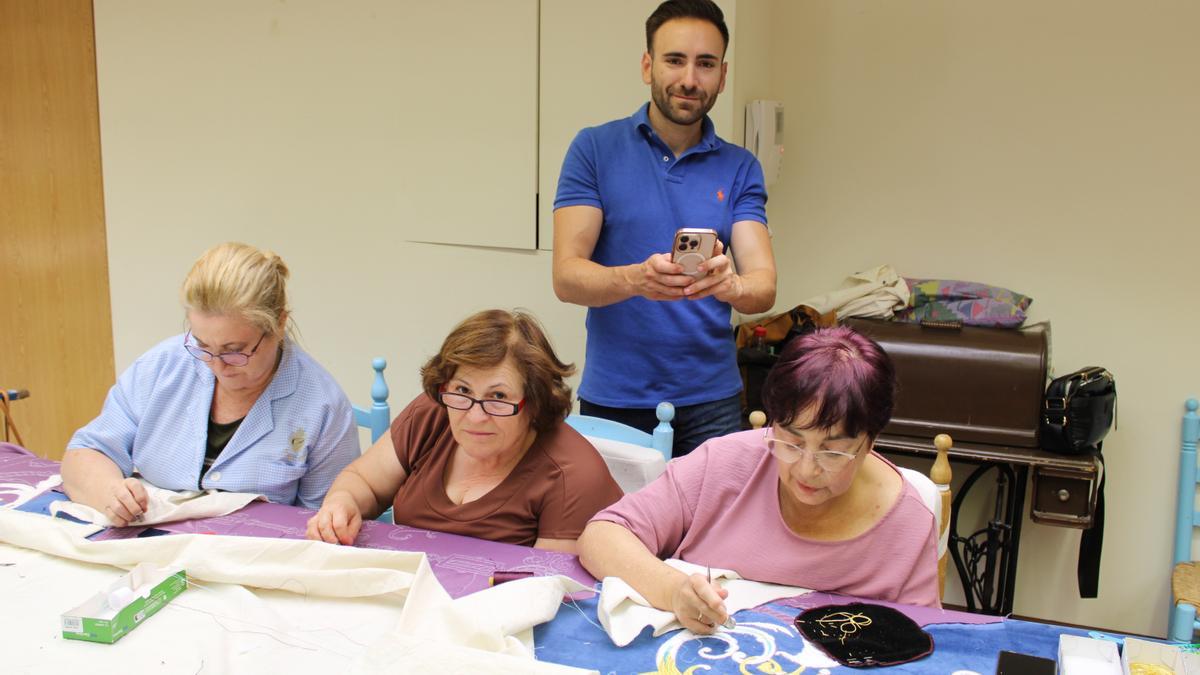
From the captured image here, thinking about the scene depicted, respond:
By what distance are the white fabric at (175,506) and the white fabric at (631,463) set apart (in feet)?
2.26

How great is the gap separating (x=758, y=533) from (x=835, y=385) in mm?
295

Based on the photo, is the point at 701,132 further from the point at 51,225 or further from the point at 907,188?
the point at 51,225

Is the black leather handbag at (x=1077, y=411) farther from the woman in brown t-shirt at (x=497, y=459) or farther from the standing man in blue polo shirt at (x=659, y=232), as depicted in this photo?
the woman in brown t-shirt at (x=497, y=459)

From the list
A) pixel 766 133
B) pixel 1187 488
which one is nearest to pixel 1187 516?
pixel 1187 488

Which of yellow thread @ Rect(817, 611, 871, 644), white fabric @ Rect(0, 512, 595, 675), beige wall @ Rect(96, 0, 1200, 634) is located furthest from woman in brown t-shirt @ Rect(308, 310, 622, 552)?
beige wall @ Rect(96, 0, 1200, 634)

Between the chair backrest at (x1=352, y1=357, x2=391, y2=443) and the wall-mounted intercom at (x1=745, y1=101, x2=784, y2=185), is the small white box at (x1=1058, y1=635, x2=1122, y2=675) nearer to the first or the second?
the chair backrest at (x1=352, y1=357, x2=391, y2=443)

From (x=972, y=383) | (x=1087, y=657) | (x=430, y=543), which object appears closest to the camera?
(x=1087, y=657)

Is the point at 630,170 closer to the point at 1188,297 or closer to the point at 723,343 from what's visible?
the point at 723,343

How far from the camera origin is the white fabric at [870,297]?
10.2ft

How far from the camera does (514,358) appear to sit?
1738 mm

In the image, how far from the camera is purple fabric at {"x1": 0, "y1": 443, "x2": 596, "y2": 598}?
1.53m

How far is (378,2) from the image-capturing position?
3.12 metres

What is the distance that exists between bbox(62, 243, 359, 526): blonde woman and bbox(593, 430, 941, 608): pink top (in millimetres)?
724

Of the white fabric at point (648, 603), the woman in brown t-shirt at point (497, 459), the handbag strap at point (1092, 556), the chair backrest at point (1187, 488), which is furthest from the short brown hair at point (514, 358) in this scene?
the chair backrest at point (1187, 488)
